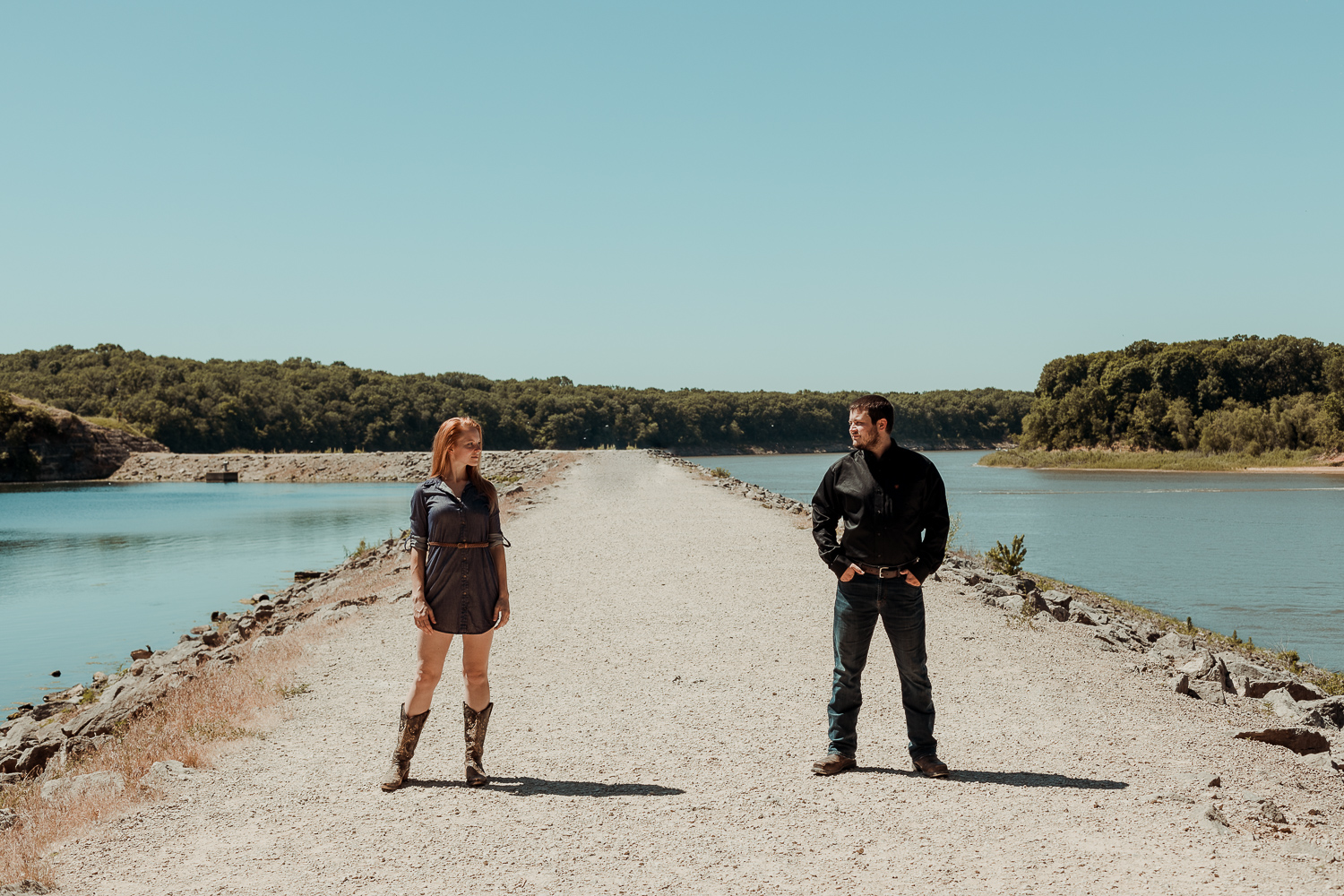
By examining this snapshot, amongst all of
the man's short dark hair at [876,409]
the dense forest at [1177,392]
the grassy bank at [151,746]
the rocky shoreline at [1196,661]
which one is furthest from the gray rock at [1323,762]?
the dense forest at [1177,392]

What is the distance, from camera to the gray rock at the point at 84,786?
209 inches

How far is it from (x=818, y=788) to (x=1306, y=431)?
8848cm

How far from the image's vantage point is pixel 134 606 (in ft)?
61.7

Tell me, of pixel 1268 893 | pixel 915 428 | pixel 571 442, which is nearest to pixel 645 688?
pixel 1268 893

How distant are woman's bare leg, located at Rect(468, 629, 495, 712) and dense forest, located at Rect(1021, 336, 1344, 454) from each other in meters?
92.6

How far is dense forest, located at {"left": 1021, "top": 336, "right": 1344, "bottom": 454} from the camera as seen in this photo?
90250 millimetres

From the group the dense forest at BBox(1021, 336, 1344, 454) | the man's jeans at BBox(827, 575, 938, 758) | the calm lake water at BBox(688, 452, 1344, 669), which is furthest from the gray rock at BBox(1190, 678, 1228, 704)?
the dense forest at BBox(1021, 336, 1344, 454)

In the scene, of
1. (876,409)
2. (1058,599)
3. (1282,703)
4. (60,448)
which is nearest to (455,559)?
(876,409)

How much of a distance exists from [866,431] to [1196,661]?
588 centimetres

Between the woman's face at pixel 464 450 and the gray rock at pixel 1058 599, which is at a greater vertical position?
the woman's face at pixel 464 450

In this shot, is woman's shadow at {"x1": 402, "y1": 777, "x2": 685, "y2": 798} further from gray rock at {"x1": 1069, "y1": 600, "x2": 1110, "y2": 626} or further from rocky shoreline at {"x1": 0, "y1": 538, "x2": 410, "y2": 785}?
gray rock at {"x1": 1069, "y1": 600, "x2": 1110, "y2": 626}

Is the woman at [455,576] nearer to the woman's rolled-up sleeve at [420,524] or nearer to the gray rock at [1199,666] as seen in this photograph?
the woman's rolled-up sleeve at [420,524]

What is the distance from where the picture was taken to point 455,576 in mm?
5066

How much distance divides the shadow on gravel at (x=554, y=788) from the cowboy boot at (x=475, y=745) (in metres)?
0.05
